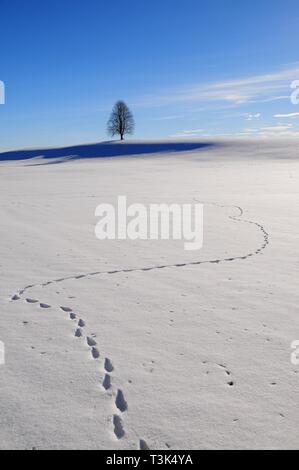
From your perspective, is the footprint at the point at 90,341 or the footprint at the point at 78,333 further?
the footprint at the point at 78,333

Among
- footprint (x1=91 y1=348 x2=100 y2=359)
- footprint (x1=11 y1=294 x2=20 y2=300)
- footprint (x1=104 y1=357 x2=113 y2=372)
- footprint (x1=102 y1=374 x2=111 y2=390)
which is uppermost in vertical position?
footprint (x1=11 y1=294 x2=20 y2=300)

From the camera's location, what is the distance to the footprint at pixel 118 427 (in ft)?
9.11

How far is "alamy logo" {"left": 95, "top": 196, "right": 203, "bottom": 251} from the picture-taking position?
321 inches

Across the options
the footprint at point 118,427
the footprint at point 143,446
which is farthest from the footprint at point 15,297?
the footprint at point 143,446

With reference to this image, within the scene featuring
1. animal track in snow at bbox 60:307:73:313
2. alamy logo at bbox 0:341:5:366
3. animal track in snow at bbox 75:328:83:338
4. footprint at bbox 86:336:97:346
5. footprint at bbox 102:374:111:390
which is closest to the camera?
footprint at bbox 102:374:111:390

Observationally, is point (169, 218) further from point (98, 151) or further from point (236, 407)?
point (98, 151)

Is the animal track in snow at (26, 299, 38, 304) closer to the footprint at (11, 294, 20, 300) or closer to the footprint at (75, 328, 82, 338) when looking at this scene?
the footprint at (11, 294, 20, 300)

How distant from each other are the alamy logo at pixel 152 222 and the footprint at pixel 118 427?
15.0 feet

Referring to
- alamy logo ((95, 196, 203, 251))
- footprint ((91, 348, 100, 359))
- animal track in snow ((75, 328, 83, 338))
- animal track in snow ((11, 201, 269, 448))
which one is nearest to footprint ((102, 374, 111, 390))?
animal track in snow ((11, 201, 269, 448))

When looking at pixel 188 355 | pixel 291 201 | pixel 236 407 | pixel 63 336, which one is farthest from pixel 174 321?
pixel 291 201

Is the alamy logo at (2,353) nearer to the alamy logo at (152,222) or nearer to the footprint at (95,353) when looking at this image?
the footprint at (95,353)

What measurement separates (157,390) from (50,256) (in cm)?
408

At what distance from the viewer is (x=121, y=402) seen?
10.2ft

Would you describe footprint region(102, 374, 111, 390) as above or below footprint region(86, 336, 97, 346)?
below
